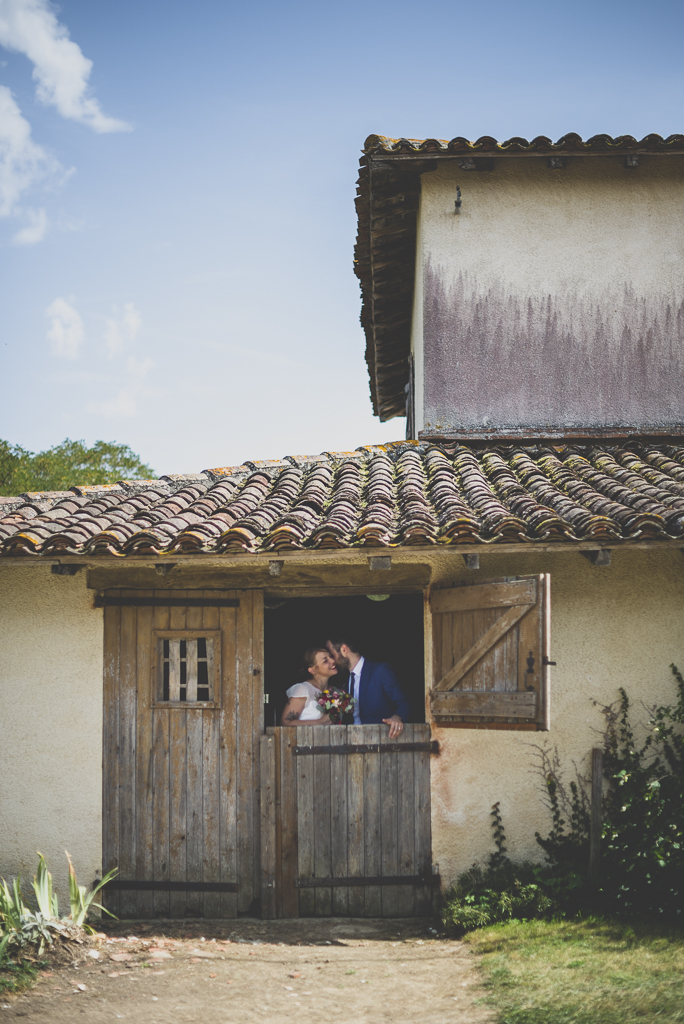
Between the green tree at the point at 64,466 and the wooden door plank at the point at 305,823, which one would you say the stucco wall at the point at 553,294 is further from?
the green tree at the point at 64,466

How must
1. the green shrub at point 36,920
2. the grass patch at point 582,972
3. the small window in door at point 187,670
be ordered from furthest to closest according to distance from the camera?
the small window in door at point 187,670 → the green shrub at point 36,920 → the grass patch at point 582,972

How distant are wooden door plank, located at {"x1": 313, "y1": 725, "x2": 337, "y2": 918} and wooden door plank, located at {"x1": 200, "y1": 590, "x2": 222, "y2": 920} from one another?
75 cm

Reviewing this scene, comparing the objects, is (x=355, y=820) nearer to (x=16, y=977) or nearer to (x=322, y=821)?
(x=322, y=821)

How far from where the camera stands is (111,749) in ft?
21.7

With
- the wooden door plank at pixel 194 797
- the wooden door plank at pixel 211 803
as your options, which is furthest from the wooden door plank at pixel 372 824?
the wooden door plank at pixel 194 797

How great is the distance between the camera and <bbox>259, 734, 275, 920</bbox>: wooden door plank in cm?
644

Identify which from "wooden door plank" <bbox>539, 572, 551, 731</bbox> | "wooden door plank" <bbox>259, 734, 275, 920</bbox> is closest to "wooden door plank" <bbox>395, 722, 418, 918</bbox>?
"wooden door plank" <bbox>259, 734, 275, 920</bbox>

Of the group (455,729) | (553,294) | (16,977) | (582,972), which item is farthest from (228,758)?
(553,294)

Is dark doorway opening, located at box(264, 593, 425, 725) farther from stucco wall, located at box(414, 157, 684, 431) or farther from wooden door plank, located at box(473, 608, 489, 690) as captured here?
wooden door plank, located at box(473, 608, 489, 690)

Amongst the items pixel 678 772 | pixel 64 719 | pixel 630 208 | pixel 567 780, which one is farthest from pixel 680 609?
pixel 64 719

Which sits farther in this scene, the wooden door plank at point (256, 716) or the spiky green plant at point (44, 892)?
the wooden door plank at point (256, 716)

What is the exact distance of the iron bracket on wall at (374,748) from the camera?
6.54 m

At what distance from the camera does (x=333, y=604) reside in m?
10.5

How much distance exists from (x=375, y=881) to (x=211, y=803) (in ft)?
5.01
